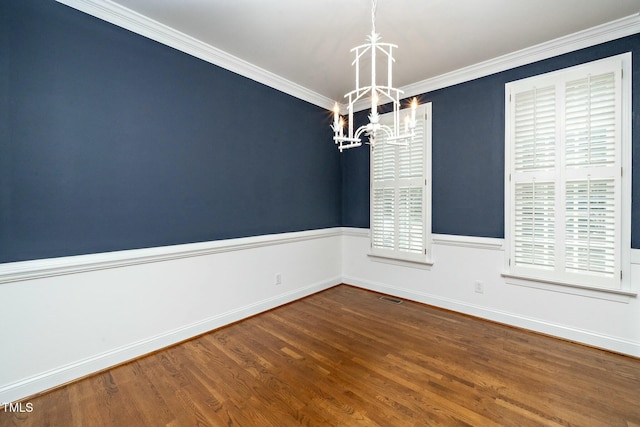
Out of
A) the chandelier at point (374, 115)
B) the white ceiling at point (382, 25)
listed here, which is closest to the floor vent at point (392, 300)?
the chandelier at point (374, 115)

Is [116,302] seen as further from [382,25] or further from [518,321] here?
[518,321]

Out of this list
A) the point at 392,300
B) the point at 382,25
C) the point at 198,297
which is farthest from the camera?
the point at 392,300

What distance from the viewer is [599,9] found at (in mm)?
2148

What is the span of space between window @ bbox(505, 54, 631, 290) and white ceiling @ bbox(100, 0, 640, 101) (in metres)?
0.47

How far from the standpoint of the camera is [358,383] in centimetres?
196

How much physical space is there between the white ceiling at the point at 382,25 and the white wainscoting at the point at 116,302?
1.93 metres

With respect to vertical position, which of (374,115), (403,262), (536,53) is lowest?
(403,262)

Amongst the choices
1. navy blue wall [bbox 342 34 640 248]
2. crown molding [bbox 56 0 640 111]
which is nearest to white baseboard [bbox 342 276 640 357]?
navy blue wall [bbox 342 34 640 248]

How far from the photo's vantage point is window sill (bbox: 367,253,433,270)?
3.44 m

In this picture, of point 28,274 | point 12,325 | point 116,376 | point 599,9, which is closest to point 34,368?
point 12,325
